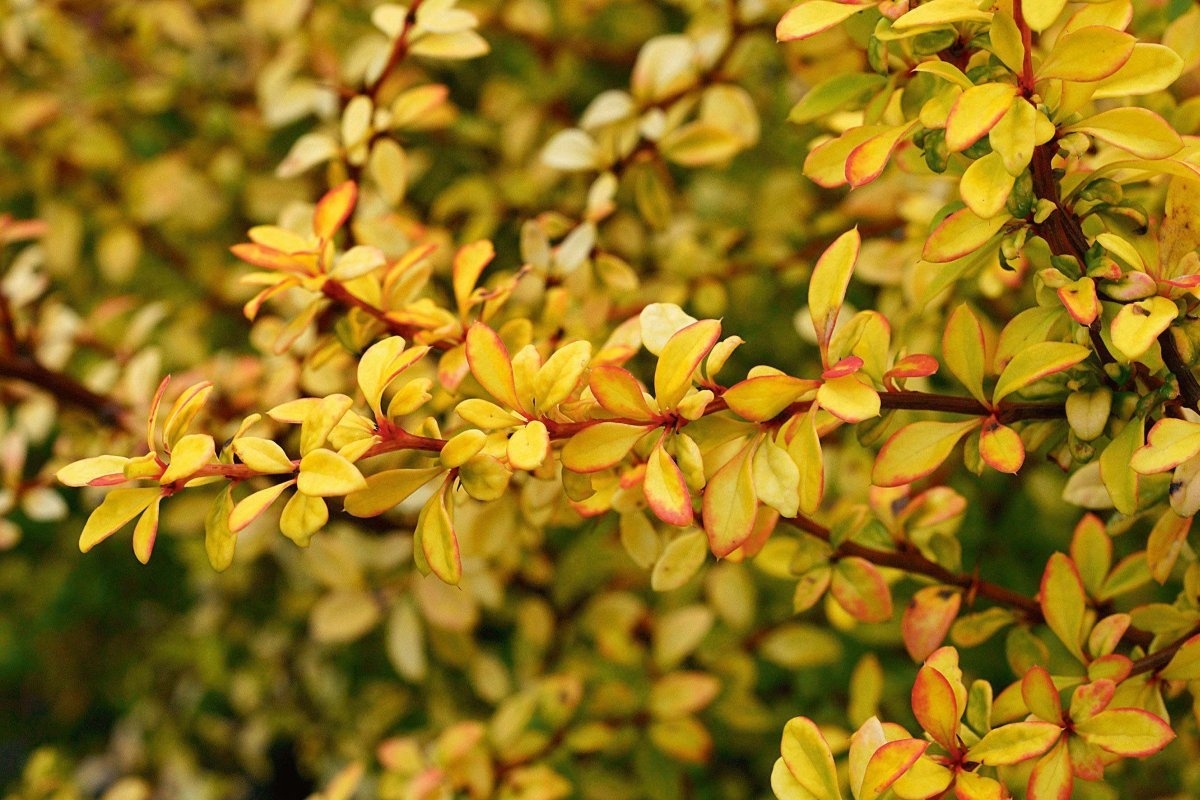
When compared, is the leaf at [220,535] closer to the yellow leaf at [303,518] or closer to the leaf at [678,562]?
the yellow leaf at [303,518]

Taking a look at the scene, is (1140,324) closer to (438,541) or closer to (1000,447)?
(1000,447)

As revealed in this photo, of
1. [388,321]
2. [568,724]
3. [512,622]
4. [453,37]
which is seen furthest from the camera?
[512,622]

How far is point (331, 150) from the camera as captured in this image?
109cm

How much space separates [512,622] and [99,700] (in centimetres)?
112

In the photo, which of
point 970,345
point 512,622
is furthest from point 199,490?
point 970,345

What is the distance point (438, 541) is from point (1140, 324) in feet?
1.48

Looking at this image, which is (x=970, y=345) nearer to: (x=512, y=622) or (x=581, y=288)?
(x=581, y=288)

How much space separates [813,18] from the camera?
711mm

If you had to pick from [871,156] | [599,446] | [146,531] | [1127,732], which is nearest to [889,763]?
[1127,732]

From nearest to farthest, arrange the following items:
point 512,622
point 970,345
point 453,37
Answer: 1. point 970,345
2. point 453,37
3. point 512,622

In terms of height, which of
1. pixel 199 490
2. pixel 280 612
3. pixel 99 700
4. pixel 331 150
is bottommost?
pixel 99 700

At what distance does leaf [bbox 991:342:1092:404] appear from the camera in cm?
67

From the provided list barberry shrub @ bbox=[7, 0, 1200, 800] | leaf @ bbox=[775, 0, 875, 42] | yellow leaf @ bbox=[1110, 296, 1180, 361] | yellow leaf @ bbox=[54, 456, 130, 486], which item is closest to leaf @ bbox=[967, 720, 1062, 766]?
barberry shrub @ bbox=[7, 0, 1200, 800]

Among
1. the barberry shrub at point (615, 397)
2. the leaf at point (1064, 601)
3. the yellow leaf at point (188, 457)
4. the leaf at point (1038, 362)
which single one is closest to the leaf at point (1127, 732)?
the barberry shrub at point (615, 397)
